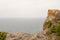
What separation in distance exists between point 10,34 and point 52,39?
433 cm

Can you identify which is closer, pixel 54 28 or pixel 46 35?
pixel 46 35

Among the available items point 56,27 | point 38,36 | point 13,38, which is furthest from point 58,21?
point 13,38

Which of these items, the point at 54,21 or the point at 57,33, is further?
the point at 54,21

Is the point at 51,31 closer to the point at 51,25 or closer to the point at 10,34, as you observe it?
the point at 51,25

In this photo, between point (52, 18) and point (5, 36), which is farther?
point (52, 18)

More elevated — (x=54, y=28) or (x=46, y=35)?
(x=54, y=28)

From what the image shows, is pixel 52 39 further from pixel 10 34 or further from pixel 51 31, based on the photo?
pixel 10 34

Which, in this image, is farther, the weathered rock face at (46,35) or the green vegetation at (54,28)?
the weathered rock face at (46,35)

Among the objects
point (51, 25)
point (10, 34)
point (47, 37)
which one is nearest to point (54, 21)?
point (51, 25)

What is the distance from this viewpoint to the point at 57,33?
2523 centimetres

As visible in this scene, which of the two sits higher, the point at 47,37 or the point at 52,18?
the point at 52,18

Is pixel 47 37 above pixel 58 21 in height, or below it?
below

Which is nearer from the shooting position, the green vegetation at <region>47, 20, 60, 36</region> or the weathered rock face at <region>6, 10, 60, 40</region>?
the green vegetation at <region>47, 20, 60, 36</region>

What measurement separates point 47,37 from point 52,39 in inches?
27.7
